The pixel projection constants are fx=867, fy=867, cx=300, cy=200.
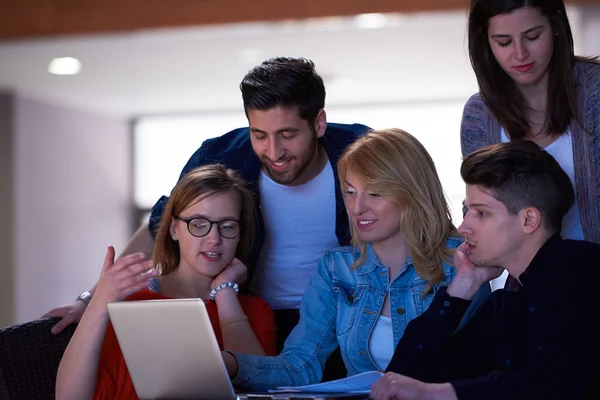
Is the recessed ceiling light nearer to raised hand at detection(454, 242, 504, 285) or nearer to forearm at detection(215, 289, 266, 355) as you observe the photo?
forearm at detection(215, 289, 266, 355)

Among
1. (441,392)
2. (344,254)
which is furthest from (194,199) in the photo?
(441,392)

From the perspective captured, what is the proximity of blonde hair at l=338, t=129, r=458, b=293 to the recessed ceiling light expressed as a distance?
446 centimetres

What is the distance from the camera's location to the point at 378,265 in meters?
2.06

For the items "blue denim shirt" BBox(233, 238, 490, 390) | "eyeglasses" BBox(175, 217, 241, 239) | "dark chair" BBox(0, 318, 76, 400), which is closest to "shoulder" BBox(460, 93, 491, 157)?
"blue denim shirt" BBox(233, 238, 490, 390)

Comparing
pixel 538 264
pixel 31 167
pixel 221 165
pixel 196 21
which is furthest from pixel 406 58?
pixel 538 264

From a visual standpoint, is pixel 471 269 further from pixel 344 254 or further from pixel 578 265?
pixel 344 254

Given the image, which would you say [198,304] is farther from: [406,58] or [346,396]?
[406,58]

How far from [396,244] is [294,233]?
1.36ft

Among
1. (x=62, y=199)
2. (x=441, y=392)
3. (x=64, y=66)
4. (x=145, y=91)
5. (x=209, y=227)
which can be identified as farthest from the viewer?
(x=62, y=199)

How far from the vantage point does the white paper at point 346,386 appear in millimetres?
1538

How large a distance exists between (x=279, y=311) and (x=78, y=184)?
5765 millimetres

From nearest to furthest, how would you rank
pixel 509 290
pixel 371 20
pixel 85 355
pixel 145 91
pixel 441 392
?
pixel 441 392 → pixel 509 290 → pixel 85 355 → pixel 371 20 → pixel 145 91

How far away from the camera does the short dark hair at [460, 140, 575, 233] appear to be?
68.9 inches

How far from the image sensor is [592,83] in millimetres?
2047
